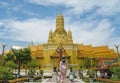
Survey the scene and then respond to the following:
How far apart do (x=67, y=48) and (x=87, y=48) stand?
26.2 ft

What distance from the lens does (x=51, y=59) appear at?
66250 mm

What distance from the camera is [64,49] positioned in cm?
6600

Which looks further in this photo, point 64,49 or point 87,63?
point 64,49

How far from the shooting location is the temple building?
6600cm

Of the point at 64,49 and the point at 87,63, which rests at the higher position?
the point at 64,49

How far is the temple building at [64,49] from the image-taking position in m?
66.0

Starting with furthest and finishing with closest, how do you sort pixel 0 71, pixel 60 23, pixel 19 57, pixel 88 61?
pixel 60 23 → pixel 88 61 → pixel 19 57 → pixel 0 71

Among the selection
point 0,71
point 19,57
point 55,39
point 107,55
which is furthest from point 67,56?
point 0,71

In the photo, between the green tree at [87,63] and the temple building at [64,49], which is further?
the temple building at [64,49]

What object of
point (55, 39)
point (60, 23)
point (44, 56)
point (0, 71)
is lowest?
point (0, 71)

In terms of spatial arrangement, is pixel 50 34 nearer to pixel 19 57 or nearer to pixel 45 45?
pixel 45 45

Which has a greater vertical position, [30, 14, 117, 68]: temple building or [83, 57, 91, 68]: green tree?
[30, 14, 117, 68]: temple building

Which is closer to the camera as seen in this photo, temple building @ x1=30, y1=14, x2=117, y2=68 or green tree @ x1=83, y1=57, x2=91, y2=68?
green tree @ x1=83, y1=57, x2=91, y2=68

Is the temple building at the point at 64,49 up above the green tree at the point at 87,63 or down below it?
above
